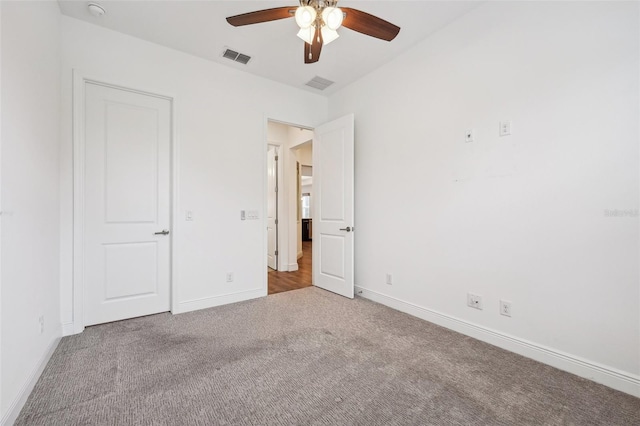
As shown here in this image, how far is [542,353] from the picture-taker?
206 centimetres

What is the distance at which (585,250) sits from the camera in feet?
6.17

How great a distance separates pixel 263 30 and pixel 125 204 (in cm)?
221

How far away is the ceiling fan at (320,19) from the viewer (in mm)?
1805

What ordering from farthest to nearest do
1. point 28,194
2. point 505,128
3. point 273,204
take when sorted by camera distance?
point 273,204 < point 505,128 < point 28,194

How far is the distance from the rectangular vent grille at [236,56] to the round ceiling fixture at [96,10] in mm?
1065

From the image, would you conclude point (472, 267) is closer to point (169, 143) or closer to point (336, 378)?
point (336, 378)

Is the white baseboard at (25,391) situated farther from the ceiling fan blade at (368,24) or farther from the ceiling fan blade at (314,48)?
the ceiling fan blade at (368,24)

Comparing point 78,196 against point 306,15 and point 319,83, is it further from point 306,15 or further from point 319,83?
point 319,83

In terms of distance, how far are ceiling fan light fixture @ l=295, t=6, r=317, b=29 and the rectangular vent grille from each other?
5.03 ft

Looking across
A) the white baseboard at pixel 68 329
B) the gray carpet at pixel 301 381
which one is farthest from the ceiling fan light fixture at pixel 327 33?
the white baseboard at pixel 68 329

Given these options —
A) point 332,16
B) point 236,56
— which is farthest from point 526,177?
point 236,56

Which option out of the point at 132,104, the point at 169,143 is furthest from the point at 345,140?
the point at 132,104

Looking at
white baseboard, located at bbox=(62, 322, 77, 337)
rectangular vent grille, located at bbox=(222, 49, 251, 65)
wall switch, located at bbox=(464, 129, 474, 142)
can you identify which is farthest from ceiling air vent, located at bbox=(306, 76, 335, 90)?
white baseboard, located at bbox=(62, 322, 77, 337)

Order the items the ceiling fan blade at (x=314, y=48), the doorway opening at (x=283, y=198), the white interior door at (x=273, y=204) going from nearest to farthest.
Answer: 1. the ceiling fan blade at (x=314, y=48)
2. the doorway opening at (x=283, y=198)
3. the white interior door at (x=273, y=204)
